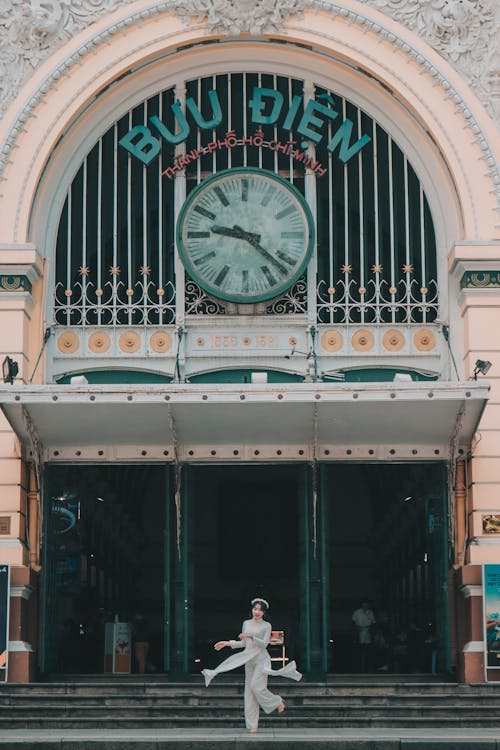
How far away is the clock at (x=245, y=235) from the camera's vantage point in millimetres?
35062

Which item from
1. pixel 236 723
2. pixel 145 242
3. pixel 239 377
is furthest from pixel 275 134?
pixel 236 723

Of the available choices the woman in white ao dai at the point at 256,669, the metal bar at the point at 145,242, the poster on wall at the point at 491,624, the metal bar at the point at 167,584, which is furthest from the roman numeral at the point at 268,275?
the woman in white ao dai at the point at 256,669

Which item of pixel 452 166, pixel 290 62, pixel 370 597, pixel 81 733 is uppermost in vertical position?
pixel 290 62

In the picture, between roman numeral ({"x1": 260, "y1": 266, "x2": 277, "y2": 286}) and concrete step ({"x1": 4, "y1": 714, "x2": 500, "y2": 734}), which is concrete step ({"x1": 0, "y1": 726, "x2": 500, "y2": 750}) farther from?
roman numeral ({"x1": 260, "y1": 266, "x2": 277, "y2": 286})

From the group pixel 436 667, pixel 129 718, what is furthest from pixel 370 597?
pixel 129 718

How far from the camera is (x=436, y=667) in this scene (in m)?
35.0

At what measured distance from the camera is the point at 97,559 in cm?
4422

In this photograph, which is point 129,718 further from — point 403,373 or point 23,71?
point 23,71

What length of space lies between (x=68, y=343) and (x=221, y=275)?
3.29m

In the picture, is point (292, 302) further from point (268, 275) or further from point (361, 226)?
point (361, 226)

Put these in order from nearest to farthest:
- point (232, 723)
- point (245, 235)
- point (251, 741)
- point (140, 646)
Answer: point (251, 741) < point (232, 723) < point (245, 235) < point (140, 646)

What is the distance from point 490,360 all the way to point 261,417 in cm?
465

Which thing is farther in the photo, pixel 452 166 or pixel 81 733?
pixel 452 166

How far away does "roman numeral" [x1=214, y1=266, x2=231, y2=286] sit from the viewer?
35.1 m
